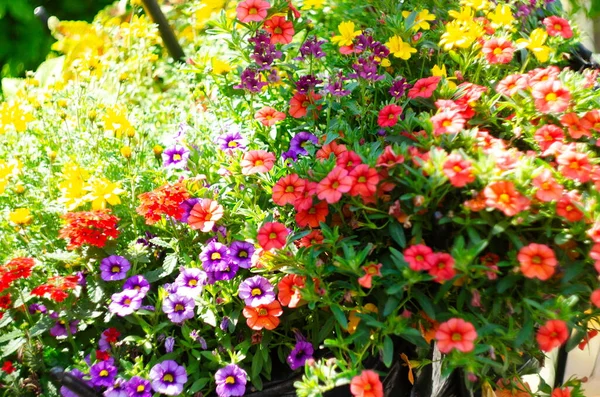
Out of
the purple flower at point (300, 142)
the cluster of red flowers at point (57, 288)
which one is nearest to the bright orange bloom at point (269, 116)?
the purple flower at point (300, 142)

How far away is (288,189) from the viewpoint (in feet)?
4.70

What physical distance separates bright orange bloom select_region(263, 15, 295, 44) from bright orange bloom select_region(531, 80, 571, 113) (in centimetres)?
56

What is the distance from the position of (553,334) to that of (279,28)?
90 centimetres

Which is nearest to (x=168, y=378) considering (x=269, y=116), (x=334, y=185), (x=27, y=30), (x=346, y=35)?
(x=334, y=185)

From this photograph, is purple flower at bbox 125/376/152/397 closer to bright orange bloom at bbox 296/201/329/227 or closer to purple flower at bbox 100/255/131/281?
purple flower at bbox 100/255/131/281

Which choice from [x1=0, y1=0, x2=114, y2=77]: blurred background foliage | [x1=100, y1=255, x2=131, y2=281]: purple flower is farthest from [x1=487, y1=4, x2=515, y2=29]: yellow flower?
[x1=0, y1=0, x2=114, y2=77]: blurred background foliage

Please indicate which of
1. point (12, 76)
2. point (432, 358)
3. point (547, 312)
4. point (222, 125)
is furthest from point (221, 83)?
point (12, 76)

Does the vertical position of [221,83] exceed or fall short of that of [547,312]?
it exceeds it

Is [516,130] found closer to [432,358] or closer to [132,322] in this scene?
[432,358]

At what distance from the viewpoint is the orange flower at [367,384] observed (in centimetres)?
127

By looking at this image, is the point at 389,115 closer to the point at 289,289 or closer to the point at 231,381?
the point at 289,289

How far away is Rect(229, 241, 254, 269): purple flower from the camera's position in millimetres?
1459

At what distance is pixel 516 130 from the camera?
1.52m

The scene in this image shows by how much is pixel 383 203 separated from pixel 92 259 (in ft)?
2.15
